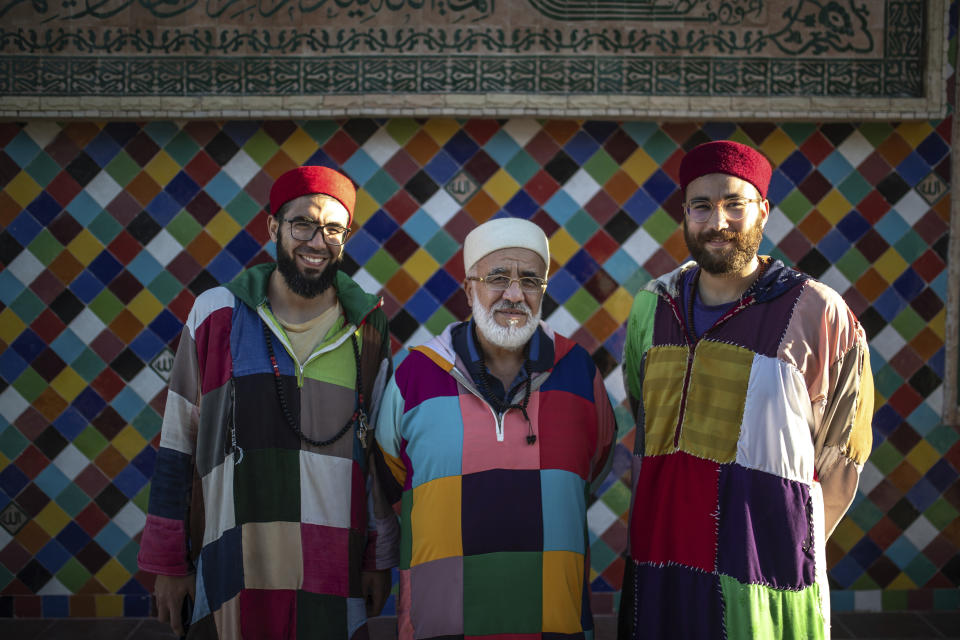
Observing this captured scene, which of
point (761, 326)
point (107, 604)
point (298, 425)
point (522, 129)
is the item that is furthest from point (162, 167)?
point (761, 326)

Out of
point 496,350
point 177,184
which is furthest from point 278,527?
point 177,184

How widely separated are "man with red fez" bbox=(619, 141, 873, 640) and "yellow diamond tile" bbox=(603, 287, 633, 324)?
1045 mm

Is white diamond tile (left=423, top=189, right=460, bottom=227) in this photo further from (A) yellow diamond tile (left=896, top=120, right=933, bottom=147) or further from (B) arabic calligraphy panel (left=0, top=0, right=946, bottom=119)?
(A) yellow diamond tile (left=896, top=120, right=933, bottom=147)

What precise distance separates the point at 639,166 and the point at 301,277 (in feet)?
5.32

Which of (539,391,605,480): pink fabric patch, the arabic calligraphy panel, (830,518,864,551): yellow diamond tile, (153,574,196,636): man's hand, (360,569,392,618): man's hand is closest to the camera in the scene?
(539,391,605,480): pink fabric patch

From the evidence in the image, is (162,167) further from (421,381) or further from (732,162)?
(732,162)

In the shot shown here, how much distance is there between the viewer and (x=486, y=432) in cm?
185

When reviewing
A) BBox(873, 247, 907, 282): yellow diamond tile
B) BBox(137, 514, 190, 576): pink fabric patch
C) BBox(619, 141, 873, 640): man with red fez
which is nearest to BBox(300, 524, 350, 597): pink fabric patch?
BBox(137, 514, 190, 576): pink fabric patch

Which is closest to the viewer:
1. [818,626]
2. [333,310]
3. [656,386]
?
[818,626]

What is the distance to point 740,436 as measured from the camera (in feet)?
5.85

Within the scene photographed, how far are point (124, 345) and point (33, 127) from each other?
0.97 meters

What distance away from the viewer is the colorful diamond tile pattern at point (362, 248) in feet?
9.79

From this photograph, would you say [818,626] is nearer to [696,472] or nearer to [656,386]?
[696,472]

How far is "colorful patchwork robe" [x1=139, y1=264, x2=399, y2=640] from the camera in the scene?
1.93 metres
